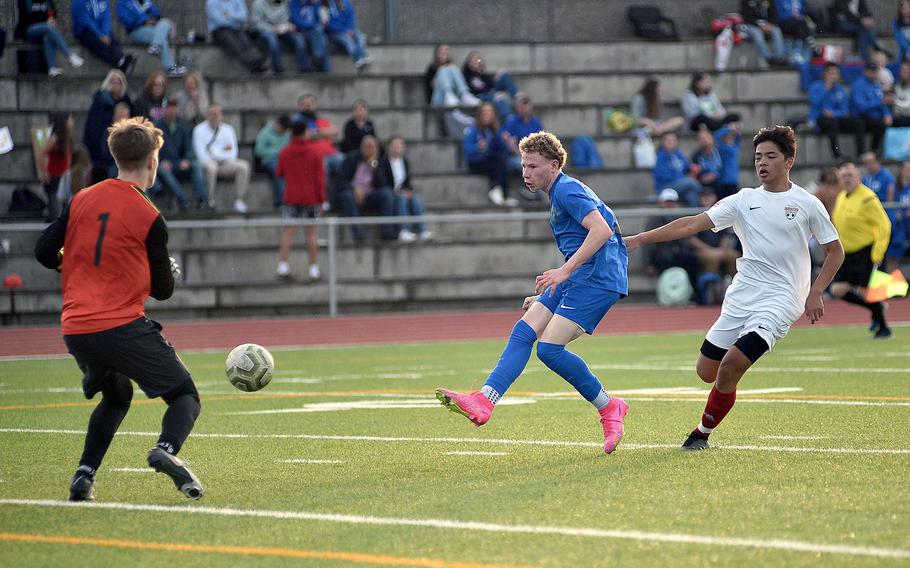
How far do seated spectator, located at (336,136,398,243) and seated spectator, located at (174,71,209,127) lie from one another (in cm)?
246

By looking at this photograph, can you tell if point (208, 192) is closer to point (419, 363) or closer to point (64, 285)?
point (419, 363)

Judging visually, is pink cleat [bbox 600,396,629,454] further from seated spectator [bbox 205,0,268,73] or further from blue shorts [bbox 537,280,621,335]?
seated spectator [bbox 205,0,268,73]

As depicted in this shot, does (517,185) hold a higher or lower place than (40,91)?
lower

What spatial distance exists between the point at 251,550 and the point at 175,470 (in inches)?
45.1

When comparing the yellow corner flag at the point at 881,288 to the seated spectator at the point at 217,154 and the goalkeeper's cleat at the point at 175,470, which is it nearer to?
the seated spectator at the point at 217,154

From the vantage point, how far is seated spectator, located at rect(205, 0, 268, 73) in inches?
1022

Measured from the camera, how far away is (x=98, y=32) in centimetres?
2481

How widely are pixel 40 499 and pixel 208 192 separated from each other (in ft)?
54.3

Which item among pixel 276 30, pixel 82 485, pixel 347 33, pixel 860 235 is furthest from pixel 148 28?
pixel 82 485

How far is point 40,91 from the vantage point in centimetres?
2488

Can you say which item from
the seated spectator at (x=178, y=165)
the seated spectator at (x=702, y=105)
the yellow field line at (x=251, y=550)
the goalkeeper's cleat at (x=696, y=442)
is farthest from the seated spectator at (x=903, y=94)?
the yellow field line at (x=251, y=550)

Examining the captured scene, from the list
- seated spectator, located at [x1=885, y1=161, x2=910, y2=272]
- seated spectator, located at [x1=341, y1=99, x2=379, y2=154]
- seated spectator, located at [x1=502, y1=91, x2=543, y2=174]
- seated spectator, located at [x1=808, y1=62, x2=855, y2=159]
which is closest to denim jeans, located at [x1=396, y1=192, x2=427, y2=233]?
seated spectator, located at [x1=341, y1=99, x2=379, y2=154]

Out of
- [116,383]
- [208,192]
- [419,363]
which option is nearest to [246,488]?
[116,383]

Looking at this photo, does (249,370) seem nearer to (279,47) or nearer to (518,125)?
(518,125)
